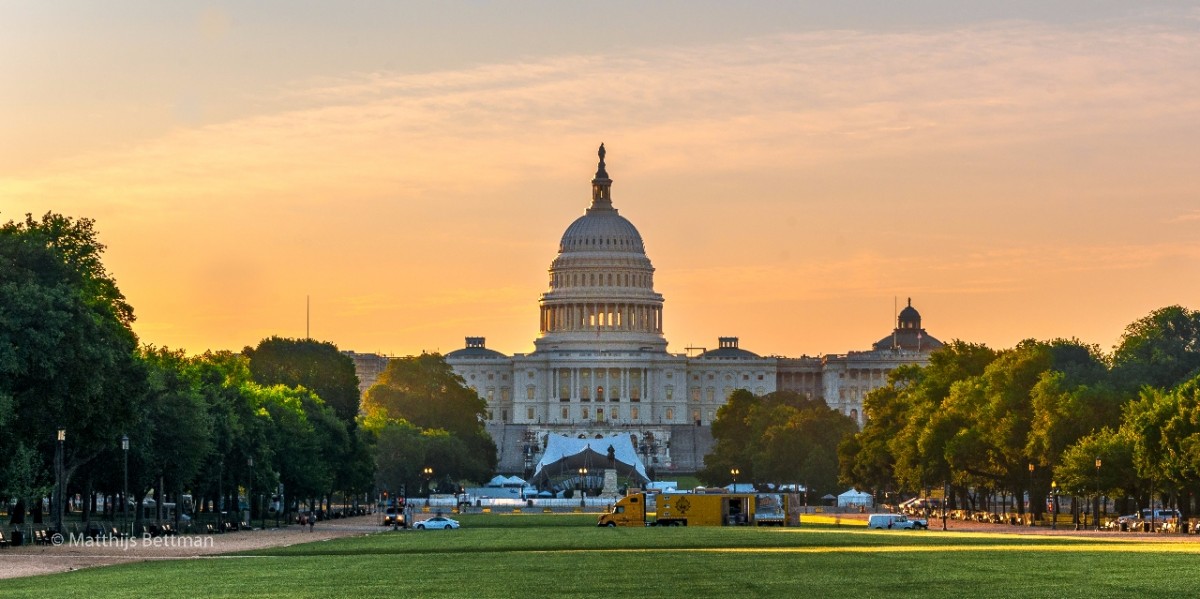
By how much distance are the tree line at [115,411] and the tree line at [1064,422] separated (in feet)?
120

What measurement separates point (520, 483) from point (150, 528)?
339 ft

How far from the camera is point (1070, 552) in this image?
186ft

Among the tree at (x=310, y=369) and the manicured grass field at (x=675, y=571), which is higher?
the tree at (x=310, y=369)

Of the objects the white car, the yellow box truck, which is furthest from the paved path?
the yellow box truck

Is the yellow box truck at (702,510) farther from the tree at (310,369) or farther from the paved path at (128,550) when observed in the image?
the tree at (310,369)

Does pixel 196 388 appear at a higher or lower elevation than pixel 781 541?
higher

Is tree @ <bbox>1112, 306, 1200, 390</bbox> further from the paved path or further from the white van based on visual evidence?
the paved path

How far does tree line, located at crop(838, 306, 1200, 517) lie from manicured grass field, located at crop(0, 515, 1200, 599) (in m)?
25.8

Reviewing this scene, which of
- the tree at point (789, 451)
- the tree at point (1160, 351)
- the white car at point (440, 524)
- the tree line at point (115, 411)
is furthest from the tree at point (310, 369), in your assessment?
the tree at point (1160, 351)

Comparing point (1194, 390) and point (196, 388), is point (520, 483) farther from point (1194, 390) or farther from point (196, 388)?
point (1194, 390)

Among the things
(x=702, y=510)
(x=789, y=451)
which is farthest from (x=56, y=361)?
(x=789, y=451)

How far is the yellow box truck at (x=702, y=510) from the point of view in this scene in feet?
337

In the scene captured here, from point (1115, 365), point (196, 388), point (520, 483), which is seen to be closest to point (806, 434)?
point (520, 483)

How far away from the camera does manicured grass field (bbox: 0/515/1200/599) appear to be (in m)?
40.7
